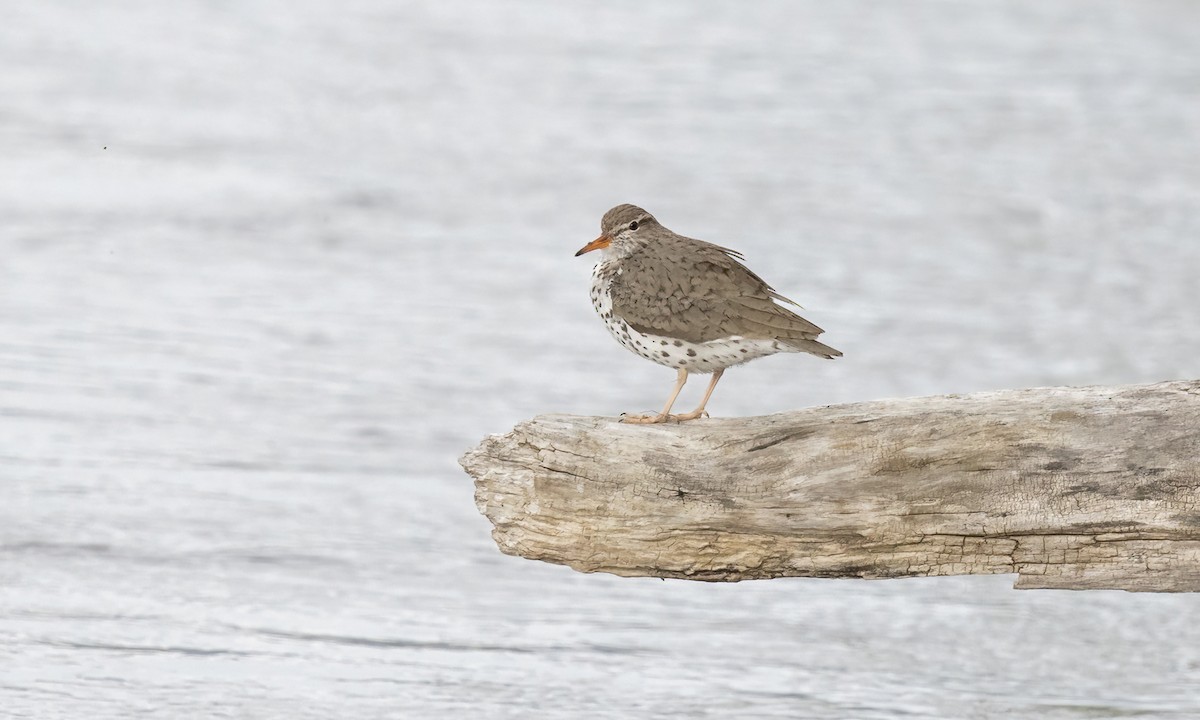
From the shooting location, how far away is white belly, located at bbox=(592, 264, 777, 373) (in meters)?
6.01

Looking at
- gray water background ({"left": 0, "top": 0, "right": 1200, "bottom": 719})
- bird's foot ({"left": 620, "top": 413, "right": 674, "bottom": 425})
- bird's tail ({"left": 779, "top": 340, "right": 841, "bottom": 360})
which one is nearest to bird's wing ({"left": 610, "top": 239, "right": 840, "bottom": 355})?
bird's tail ({"left": 779, "top": 340, "right": 841, "bottom": 360})

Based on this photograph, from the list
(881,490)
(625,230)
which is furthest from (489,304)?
(881,490)

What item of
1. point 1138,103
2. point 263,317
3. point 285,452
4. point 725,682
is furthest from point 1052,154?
point 725,682

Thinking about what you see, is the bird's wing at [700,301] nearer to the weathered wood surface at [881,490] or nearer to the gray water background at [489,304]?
the weathered wood surface at [881,490]

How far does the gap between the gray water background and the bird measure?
1961 millimetres

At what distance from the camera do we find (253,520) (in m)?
9.41

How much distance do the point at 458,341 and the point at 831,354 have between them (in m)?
7.39

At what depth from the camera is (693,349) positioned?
19.9 feet

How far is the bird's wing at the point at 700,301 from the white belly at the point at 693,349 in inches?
1.3

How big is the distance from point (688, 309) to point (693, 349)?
0.47 feet

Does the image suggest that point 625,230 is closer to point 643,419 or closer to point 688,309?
point 688,309

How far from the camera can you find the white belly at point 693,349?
6012mm

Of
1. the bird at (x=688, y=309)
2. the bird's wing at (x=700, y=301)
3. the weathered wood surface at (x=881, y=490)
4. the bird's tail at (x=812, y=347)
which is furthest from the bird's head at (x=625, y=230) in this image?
the weathered wood surface at (x=881, y=490)

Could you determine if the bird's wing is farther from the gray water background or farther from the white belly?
the gray water background
